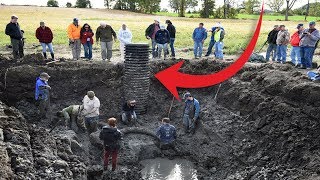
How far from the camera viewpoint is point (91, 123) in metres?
11.7

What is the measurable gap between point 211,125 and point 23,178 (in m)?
6.73

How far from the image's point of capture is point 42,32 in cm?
1444

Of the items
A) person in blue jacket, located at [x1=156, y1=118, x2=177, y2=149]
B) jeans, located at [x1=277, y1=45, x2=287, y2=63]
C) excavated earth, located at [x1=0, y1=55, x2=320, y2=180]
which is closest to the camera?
excavated earth, located at [x1=0, y1=55, x2=320, y2=180]

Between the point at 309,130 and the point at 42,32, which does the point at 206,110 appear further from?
the point at 42,32

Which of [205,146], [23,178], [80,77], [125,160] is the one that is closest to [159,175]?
[125,160]

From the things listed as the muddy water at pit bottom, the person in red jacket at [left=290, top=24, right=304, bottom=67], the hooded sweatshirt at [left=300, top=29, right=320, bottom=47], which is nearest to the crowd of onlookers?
the person in red jacket at [left=290, top=24, right=304, bottom=67]

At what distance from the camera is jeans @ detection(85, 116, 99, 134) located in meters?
11.6

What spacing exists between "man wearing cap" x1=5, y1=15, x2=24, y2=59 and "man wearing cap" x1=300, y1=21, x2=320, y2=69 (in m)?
10.3

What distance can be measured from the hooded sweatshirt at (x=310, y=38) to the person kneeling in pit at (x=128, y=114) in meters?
6.33

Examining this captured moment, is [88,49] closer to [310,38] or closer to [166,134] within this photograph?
[166,134]

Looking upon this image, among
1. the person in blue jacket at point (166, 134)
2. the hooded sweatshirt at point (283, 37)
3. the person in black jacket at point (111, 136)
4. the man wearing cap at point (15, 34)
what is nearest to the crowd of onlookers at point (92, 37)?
the man wearing cap at point (15, 34)

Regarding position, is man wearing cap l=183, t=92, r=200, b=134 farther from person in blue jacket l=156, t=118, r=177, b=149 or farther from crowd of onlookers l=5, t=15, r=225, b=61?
crowd of onlookers l=5, t=15, r=225, b=61

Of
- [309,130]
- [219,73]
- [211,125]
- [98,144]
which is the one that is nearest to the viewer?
[309,130]

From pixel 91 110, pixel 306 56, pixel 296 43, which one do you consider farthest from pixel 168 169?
pixel 296 43
